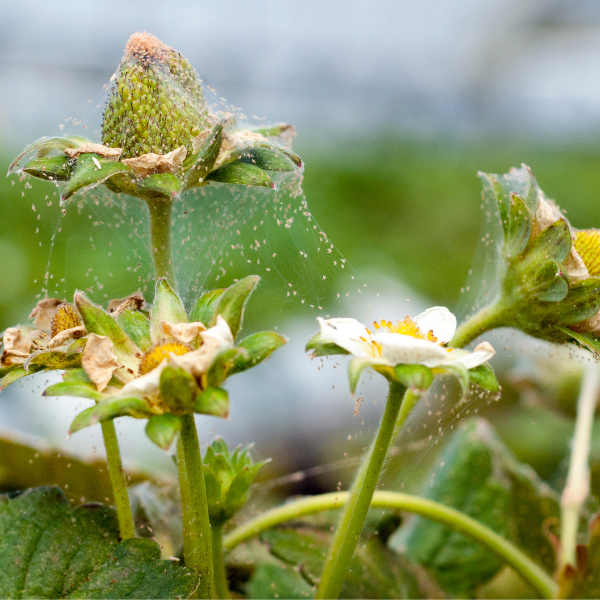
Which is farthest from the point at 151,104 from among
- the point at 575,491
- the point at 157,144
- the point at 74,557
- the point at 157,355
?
the point at 575,491

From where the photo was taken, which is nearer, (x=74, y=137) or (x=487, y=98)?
(x=74, y=137)

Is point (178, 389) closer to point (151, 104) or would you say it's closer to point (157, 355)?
point (157, 355)

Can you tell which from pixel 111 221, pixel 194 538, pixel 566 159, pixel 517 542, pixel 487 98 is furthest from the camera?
pixel 487 98

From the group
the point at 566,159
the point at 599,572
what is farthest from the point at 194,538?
the point at 566,159

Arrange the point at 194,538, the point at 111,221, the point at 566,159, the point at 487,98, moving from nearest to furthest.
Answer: the point at 194,538
the point at 111,221
the point at 566,159
the point at 487,98

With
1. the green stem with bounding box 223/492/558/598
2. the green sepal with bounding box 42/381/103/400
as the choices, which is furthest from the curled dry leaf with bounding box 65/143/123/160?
the green stem with bounding box 223/492/558/598

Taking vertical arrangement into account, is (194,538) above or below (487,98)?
below

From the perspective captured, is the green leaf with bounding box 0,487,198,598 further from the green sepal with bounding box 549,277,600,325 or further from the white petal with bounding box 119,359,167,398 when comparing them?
the green sepal with bounding box 549,277,600,325

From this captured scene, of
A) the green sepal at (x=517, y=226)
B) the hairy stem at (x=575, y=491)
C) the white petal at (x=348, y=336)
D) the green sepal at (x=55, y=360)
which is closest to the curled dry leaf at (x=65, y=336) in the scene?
the green sepal at (x=55, y=360)

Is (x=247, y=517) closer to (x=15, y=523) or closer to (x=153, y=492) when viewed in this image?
(x=153, y=492)
